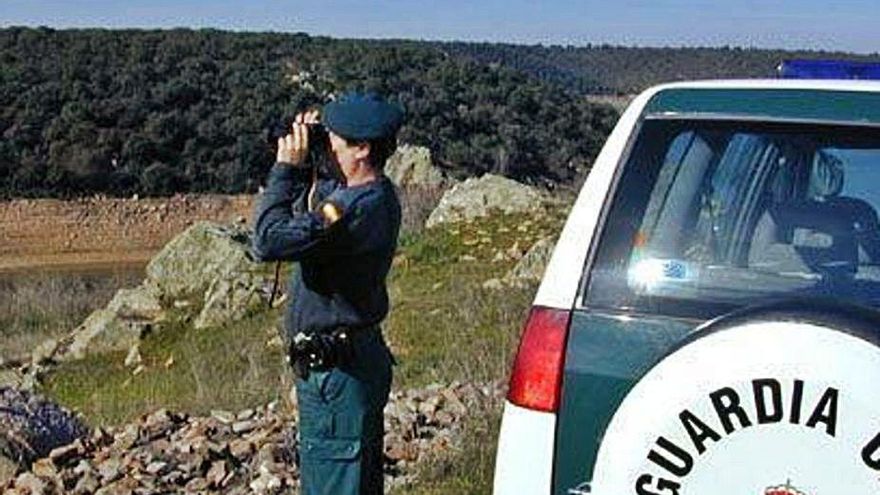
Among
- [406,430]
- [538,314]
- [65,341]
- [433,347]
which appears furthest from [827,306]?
[65,341]

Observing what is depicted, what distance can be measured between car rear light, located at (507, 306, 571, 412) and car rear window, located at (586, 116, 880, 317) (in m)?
0.10

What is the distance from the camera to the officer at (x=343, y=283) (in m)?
4.71

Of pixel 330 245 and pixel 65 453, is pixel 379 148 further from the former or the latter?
pixel 65 453

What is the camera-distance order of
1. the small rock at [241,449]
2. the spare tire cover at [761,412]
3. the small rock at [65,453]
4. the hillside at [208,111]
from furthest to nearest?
1. the hillside at [208,111]
2. the small rock at [65,453]
3. the small rock at [241,449]
4. the spare tire cover at [761,412]

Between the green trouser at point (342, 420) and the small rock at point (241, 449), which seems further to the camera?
the small rock at point (241, 449)

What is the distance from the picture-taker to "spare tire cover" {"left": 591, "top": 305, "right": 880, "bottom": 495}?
3.04 metres

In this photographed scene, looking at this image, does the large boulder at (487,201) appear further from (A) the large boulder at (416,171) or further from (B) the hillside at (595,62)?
(B) the hillside at (595,62)

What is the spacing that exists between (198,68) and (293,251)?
68951mm

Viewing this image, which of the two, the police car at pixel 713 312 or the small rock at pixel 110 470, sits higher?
the police car at pixel 713 312

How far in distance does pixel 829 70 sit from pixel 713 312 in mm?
996

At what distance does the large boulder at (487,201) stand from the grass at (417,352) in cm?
31

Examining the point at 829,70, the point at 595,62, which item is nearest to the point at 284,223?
the point at 829,70

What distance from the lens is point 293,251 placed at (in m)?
4.56

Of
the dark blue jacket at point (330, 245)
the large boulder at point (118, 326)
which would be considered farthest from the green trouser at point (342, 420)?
the large boulder at point (118, 326)
